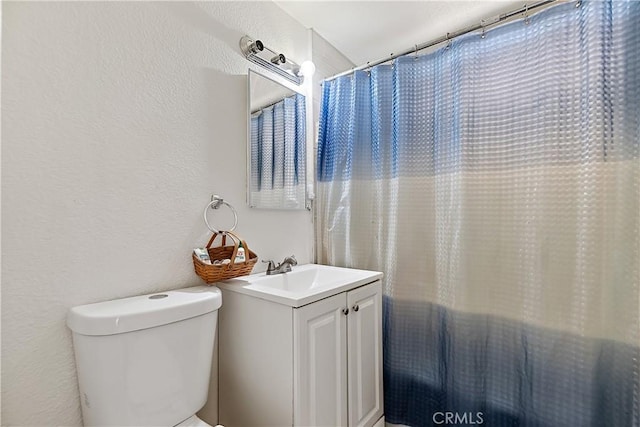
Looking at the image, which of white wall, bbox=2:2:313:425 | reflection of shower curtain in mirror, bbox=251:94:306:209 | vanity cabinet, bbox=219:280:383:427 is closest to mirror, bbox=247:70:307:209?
Answer: reflection of shower curtain in mirror, bbox=251:94:306:209

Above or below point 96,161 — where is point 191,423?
below

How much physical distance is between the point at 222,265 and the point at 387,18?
5.32 ft

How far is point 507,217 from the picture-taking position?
4.16 feet

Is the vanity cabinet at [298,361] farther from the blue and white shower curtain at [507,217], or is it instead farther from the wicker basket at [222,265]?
the blue and white shower curtain at [507,217]

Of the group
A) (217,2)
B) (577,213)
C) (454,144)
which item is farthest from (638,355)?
(217,2)

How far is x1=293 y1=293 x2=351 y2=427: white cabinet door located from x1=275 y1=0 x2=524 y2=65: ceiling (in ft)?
5.03

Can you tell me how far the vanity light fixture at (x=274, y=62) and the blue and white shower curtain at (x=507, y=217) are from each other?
259 mm

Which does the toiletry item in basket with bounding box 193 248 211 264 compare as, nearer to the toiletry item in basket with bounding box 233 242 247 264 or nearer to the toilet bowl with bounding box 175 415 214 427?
the toiletry item in basket with bounding box 233 242 247 264

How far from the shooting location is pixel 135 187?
3.40 ft

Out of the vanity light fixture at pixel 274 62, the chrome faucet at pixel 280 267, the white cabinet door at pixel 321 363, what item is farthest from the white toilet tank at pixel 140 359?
the vanity light fixture at pixel 274 62

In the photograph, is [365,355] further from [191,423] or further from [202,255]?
[202,255]

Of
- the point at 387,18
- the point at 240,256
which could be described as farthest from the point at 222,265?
the point at 387,18

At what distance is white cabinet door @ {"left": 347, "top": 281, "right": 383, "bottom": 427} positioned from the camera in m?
1.23

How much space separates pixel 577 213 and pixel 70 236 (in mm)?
1738
